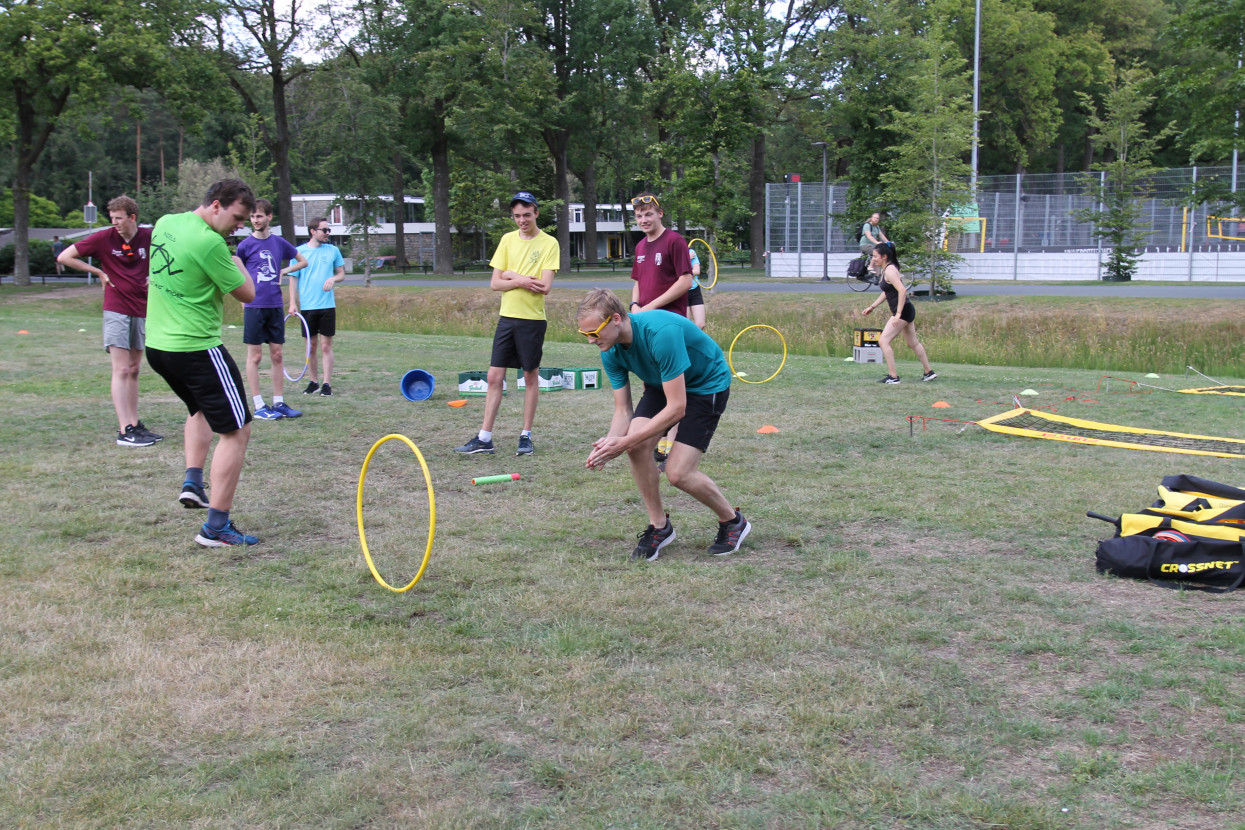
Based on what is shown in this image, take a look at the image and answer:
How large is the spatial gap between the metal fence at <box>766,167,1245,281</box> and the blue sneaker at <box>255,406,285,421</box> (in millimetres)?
19177

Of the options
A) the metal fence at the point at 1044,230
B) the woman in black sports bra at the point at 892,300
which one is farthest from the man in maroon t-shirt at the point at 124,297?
the metal fence at the point at 1044,230

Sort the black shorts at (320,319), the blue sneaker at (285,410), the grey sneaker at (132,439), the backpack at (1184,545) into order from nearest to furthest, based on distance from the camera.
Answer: the backpack at (1184,545) → the grey sneaker at (132,439) → the blue sneaker at (285,410) → the black shorts at (320,319)

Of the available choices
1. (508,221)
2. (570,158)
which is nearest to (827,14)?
(570,158)

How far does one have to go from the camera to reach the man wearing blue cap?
7793 millimetres

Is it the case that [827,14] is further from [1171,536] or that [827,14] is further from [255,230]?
[1171,536]

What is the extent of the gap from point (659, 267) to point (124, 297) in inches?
181

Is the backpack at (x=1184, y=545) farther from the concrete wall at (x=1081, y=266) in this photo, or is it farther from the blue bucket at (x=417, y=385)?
the concrete wall at (x=1081, y=266)

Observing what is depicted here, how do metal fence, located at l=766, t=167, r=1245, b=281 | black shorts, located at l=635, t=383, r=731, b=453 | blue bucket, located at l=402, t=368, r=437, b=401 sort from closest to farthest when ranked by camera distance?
1. black shorts, located at l=635, t=383, r=731, b=453
2. blue bucket, located at l=402, t=368, r=437, b=401
3. metal fence, located at l=766, t=167, r=1245, b=281

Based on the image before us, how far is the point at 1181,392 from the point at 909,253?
11.7 m

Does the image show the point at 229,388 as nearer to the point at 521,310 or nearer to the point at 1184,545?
the point at 521,310

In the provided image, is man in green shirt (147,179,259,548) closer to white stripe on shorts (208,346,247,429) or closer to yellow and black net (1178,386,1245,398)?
white stripe on shorts (208,346,247,429)

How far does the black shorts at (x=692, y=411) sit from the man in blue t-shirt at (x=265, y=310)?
5.25 meters

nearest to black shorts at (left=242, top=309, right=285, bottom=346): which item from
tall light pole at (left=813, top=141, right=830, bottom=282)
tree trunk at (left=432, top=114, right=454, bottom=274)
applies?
tall light pole at (left=813, top=141, right=830, bottom=282)

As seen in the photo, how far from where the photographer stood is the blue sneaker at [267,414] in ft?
31.1
